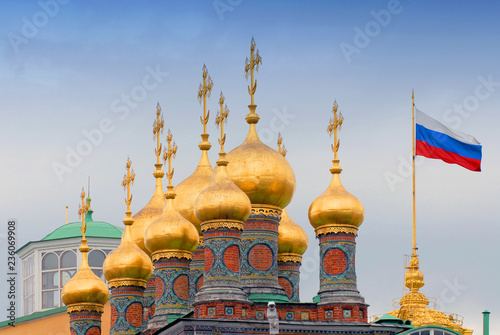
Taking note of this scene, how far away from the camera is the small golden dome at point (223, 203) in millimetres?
47625

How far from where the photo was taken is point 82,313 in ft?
187

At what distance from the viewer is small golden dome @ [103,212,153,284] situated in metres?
54.8

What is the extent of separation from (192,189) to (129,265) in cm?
339

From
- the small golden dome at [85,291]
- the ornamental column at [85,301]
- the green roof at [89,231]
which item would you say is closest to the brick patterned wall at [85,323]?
the ornamental column at [85,301]

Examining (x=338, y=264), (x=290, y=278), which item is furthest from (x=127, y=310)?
(x=338, y=264)

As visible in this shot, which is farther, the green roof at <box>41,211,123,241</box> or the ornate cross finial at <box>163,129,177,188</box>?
the green roof at <box>41,211,123,241</box>

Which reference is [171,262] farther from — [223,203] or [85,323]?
[85,323]

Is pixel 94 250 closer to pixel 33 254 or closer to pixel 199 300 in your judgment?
pixel 33 254

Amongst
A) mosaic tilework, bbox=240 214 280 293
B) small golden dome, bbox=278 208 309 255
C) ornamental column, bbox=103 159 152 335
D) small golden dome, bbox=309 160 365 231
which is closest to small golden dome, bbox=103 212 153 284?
ornamental column, bbox=103 159 152 335

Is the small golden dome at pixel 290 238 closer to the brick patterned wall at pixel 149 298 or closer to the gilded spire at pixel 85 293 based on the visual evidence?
the brick patterned wall at pixel 149 298

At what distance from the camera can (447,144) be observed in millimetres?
54062

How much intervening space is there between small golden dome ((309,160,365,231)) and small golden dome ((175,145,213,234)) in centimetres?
531

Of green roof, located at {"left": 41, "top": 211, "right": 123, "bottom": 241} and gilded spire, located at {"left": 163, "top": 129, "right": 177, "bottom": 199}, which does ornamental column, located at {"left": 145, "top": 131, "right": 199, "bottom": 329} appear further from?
green roof, located at {"left": 41, "top": 211, "right": 123, "bottom": 241}

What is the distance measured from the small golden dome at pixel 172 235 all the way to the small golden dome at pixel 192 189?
79.0 inches
